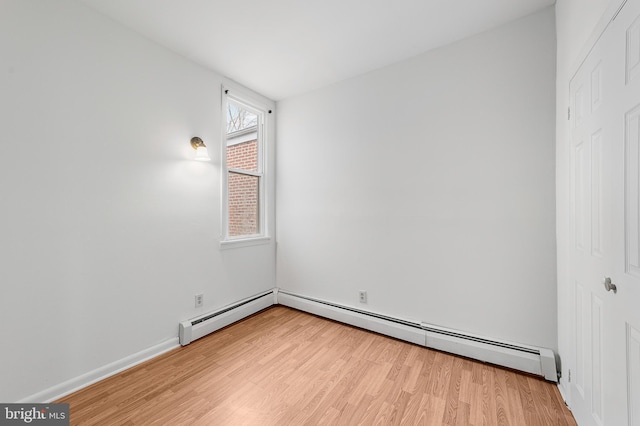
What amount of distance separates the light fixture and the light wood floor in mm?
1799

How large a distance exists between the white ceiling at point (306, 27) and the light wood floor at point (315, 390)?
277 centimetres

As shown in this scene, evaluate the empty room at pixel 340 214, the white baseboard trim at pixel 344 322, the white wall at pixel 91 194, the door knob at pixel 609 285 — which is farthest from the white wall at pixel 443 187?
the white wall at pixel 91 194

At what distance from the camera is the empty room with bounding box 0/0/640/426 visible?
149 centimetres

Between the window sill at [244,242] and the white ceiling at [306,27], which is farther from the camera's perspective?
the window sill at [244,242]

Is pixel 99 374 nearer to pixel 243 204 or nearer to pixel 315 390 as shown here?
pixel 315 390

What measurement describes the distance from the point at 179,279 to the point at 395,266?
213cm

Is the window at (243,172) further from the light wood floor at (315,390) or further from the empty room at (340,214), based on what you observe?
the light wood floor at (315,390)

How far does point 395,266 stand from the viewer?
2631 millimetres

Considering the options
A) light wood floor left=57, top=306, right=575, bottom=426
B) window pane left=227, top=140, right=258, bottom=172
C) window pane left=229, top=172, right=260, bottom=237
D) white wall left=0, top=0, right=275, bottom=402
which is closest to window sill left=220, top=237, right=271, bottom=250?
window pane left=229, top=172, right=260, bottom=237

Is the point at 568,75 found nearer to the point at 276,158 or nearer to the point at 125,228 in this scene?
the point at 276,158

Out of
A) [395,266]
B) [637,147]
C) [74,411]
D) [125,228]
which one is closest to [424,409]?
[395,266]

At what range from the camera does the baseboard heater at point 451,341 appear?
6.26 ft

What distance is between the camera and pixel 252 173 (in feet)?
10.7

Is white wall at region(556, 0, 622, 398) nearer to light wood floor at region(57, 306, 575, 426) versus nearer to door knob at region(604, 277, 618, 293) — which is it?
light wood floor at region(57, 306, 575, 426)
